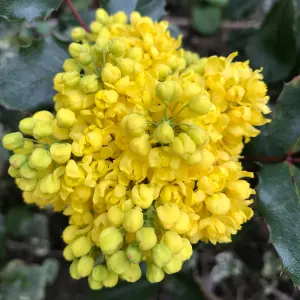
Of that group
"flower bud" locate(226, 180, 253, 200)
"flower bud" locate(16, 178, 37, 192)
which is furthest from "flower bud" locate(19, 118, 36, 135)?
"flower bud" locate(226, 180, 253, 200)

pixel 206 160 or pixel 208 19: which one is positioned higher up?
pixel 206 160

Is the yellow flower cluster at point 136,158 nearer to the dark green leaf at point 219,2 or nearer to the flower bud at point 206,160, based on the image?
the flower bud at point 206,160

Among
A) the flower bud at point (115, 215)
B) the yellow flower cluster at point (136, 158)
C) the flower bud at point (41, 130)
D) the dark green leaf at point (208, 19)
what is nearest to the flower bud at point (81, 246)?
the yellow flower cluster at point (136, 158)

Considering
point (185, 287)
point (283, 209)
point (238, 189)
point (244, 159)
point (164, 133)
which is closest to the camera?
point (164, 133)

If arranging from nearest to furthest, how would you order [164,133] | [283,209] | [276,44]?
[164,133] → [283,209] → [276,44]

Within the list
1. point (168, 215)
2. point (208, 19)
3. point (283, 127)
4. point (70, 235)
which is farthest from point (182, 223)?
point (208, 19)

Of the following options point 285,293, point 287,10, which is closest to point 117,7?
point 287,10

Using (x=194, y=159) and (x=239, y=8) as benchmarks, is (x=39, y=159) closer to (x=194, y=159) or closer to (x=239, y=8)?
(x=194, y=159)
